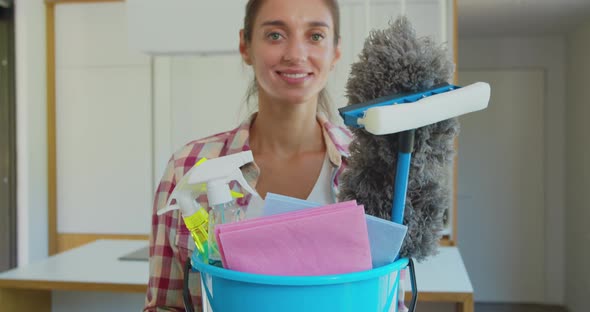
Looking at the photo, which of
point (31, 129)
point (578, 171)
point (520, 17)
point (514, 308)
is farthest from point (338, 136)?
point (514, 308)

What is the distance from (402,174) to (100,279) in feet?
4.32

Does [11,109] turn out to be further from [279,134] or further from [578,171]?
[578,171]

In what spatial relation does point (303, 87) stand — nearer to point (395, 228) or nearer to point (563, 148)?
point (395, 228)

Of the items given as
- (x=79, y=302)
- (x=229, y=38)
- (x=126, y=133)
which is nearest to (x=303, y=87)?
(x=229, y=38)

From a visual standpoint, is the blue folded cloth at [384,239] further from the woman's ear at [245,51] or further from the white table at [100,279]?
the white table at [100,279]

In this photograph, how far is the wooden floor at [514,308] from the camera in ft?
12.6

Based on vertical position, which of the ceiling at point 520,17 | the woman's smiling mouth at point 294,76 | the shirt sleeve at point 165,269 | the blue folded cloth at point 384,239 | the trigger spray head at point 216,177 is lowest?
the shirt sleeve at point 165,269

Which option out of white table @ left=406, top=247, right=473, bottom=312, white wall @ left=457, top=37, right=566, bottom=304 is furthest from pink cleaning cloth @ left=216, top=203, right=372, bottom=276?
white wall @ left=457, top=37, right=566, bottom=304

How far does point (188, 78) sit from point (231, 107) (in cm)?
24

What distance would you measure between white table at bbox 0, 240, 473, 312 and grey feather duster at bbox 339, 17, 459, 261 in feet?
3.03

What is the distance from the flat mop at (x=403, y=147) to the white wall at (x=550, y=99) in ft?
12.1

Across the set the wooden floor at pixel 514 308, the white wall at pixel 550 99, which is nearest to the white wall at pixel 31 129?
the white wall at pixel 550 99

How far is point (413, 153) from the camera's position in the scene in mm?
402

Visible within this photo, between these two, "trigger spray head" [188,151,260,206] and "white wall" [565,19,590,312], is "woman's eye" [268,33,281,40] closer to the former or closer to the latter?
"trigger spray head" [188,151,260,206]
